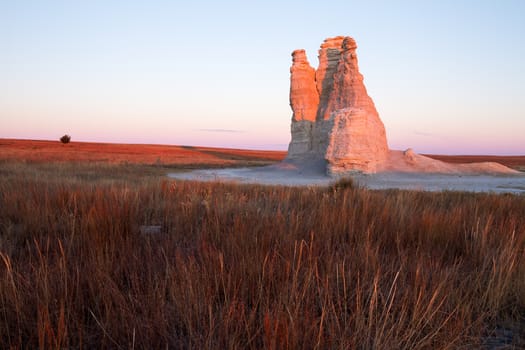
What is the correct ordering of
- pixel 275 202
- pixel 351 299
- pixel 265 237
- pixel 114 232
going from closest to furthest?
pixel 351 299 < pixel 265 237 < pixel 114 232 < pixel 275 202

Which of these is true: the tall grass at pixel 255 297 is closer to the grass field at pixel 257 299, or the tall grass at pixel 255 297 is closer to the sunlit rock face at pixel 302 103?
the grass field at pixel 257 299

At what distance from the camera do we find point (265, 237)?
Answer: 3066mm

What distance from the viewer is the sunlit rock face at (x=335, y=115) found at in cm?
2134

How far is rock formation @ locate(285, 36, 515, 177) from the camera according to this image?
21406 millimetres

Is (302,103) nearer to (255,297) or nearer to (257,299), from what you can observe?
(255,297)

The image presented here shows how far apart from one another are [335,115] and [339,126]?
1086 mm

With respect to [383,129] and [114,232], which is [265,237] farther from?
[383,129]

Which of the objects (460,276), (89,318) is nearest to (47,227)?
(89,318)

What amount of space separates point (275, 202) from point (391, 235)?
2929 millimetres

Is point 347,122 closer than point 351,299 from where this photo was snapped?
No

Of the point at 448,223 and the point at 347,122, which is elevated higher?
the point at 347,122

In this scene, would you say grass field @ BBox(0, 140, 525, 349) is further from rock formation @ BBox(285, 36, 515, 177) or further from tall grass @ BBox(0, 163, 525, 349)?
rock formation @ BBox(285, 36, 515, 177)

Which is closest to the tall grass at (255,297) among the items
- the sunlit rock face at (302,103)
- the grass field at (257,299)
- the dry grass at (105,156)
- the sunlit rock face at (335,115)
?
the grass field at (257,299)

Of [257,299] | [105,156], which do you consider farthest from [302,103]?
[257,299]
